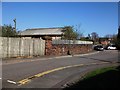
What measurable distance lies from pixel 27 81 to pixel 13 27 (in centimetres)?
3760

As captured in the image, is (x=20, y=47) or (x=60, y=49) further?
(x=60, y=49)

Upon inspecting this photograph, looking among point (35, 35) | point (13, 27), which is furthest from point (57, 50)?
point (35, 35)

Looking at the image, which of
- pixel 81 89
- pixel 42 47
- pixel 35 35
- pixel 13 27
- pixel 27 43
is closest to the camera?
pixel 81 89

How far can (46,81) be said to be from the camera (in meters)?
11.9

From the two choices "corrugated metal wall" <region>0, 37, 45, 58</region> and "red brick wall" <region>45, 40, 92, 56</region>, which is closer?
"corrugated metal wall" <region>0, 37, 45, 58</region>

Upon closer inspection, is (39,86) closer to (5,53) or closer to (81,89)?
(81,89)

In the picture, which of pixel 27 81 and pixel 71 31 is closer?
pixel 27 81

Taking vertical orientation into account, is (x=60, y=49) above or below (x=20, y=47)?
below

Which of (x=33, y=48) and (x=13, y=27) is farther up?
(x=13, y=27)

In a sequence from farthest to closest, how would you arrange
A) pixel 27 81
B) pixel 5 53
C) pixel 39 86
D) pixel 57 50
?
pixel 57 50
pixel 5 53
pixel 27 81
pixel 39 86

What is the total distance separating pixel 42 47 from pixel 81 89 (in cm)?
2035

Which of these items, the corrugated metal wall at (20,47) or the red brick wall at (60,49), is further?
the red brick wall at (60,49)

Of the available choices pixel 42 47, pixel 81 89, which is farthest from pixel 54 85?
pixel 42 47

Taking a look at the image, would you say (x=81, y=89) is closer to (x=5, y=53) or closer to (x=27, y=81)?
(x=27, y=81)
